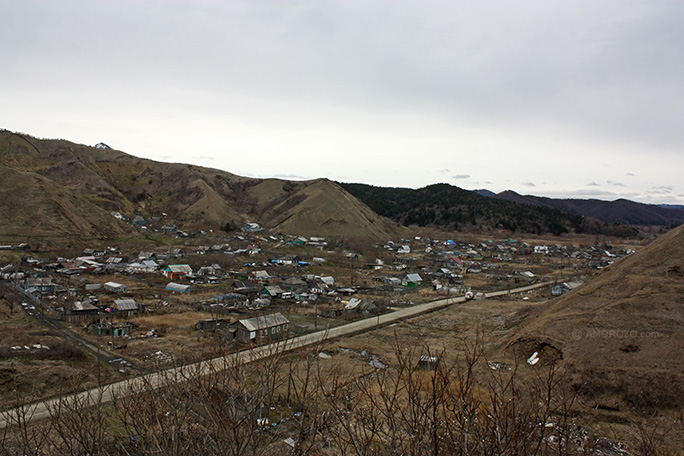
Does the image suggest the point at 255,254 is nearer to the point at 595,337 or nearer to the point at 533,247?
the point at 595,337

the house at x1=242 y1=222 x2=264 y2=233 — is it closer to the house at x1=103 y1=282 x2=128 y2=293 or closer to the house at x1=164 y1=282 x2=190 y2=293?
the house at x1=164 y1=282 x2=190 y2=293

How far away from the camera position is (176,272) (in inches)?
1620

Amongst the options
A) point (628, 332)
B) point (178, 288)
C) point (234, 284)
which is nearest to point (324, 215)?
point (234, 284)

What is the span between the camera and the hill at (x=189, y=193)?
260 ft

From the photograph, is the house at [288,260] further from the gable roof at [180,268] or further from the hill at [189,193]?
the hill at [189,193]

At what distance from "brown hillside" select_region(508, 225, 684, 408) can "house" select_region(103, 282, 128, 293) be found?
31.0 metres

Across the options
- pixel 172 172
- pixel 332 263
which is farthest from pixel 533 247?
pixel 172 172

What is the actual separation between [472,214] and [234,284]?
98812 mm

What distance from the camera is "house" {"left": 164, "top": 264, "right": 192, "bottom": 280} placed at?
41000 mm

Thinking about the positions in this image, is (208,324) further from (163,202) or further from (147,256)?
(163,202)

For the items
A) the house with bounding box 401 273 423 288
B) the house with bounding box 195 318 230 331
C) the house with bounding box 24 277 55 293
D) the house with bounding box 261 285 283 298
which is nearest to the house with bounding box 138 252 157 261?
the house with bounding box 24 277 55 293

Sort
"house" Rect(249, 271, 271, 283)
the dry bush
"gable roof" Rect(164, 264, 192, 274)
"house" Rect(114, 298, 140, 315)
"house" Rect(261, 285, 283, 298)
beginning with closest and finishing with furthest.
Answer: the dry bush
"house" Rect(114, 298, 140, 315)
"house" Rect(261, 285, 283, 298)
"house" Rect(249, 271, 271, 283)
"gable roof" Rect(164, 264, 192, 274)

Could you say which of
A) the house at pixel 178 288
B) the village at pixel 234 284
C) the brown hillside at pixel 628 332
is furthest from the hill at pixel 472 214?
the brown hillside at pixel 628 332

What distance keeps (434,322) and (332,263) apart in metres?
26.9
